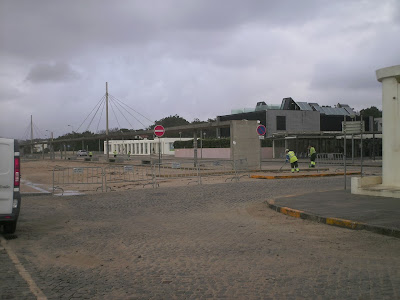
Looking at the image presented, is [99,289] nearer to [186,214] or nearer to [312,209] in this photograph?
[186,214]

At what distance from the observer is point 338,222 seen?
8539mm

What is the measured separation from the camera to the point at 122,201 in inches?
531

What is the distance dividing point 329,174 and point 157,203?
44.1 ft

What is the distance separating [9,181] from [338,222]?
6.66 metres

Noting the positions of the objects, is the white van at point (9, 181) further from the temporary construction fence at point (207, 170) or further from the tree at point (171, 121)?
the tree at point (171, 121)

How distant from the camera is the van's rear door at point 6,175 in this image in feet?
25.3

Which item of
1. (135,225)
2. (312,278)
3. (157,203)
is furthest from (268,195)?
(312,278)

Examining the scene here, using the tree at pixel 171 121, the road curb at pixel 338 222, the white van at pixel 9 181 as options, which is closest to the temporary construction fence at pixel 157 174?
the road curb at pixel 338 222

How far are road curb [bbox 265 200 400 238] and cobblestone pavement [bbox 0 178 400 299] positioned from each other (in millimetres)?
173

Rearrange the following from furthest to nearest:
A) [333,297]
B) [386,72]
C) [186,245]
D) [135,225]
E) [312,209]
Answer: [386,72]
[312,209]
[135,225]
[186,245]
[333,297]

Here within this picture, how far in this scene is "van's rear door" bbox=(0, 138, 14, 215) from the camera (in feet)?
25.3

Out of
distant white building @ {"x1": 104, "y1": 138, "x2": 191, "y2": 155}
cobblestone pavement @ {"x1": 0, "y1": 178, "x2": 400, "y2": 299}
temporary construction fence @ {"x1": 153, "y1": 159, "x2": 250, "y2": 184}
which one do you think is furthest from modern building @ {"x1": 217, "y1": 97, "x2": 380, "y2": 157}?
cobblestone pavement @ {"x1": 0, "y1": 178, "x2": 400, "y2": 299}

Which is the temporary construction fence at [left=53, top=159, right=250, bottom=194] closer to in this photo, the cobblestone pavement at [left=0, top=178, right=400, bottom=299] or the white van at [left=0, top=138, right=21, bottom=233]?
the cobblestone pavement at [left=0, top=178, right=400, bottom=299]

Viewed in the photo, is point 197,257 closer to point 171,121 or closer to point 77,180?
point 77,180
